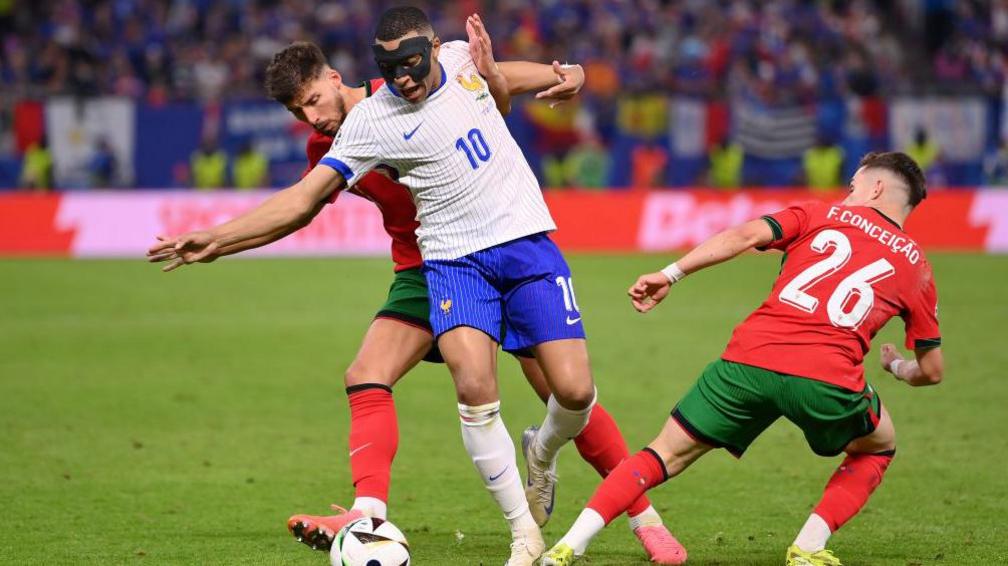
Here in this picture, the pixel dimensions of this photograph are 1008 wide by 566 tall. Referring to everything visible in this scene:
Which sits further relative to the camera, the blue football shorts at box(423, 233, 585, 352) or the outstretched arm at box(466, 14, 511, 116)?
the outstretched arm at box(466, 14, 511, 116)

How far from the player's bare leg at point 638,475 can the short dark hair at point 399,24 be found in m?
1.92

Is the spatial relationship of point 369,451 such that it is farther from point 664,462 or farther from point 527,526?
point 664,462

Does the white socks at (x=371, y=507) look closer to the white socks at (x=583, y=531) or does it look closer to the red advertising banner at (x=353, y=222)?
the white socks at (x=583, y=531)

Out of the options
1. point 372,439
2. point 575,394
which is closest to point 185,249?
point 372,439

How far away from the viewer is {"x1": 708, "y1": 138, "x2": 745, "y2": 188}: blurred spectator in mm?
24344

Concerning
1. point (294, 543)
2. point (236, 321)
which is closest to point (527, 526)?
point (294, 543)

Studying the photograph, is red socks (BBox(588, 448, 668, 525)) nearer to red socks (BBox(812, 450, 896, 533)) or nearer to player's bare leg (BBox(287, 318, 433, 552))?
red socks (BBox(812, 450, 896, 533))

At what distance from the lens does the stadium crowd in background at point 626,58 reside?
24.8 meters

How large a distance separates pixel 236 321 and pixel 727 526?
8.74m

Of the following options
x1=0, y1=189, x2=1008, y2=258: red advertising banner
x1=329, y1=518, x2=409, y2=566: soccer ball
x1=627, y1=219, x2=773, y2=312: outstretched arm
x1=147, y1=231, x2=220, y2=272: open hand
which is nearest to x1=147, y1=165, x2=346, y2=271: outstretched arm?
x1=147, y1=231, x2=220, y2=272: open hand

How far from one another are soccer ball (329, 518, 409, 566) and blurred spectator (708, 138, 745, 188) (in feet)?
65.1

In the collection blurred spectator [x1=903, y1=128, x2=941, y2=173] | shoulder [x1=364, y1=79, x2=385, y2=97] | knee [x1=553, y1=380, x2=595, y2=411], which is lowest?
blurred spectator [x1=903, y1=128, x2=941, y2=173]

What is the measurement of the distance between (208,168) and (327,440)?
16116 mm

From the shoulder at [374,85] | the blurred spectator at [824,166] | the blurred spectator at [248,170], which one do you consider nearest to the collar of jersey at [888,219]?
the shoulder at [374,85]
